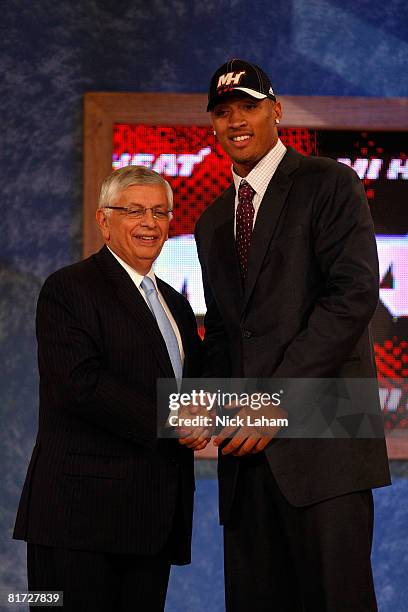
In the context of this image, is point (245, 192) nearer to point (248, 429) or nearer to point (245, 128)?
point (245, 128)

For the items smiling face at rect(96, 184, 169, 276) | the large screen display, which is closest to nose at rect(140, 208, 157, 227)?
smiling face at rect(96, 184, 169, 276)

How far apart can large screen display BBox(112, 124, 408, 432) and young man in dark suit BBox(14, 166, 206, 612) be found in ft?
3.01

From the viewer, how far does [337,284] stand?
1.67m

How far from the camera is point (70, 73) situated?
286 centimetres

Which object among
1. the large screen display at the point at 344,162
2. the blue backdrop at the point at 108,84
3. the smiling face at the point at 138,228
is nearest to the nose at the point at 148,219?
the smiling face at the point at 138,228

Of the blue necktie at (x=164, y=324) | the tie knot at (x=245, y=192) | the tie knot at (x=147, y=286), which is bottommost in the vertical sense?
the blue necktie at (x=164, y=324)

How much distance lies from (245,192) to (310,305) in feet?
0.96

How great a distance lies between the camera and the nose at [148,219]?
191 cm

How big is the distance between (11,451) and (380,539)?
3.93 ft

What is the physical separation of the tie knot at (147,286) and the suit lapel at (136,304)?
0.18ft

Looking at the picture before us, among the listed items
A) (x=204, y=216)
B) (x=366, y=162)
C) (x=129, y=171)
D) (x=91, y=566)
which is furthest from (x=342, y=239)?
(x=366, y=162)

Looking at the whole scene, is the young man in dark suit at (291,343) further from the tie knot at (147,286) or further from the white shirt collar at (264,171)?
the tie knot at (147,286)

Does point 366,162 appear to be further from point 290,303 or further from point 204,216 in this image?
point 290,303

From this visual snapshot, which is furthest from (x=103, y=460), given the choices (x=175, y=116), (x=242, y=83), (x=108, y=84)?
(x=108, y=84)
